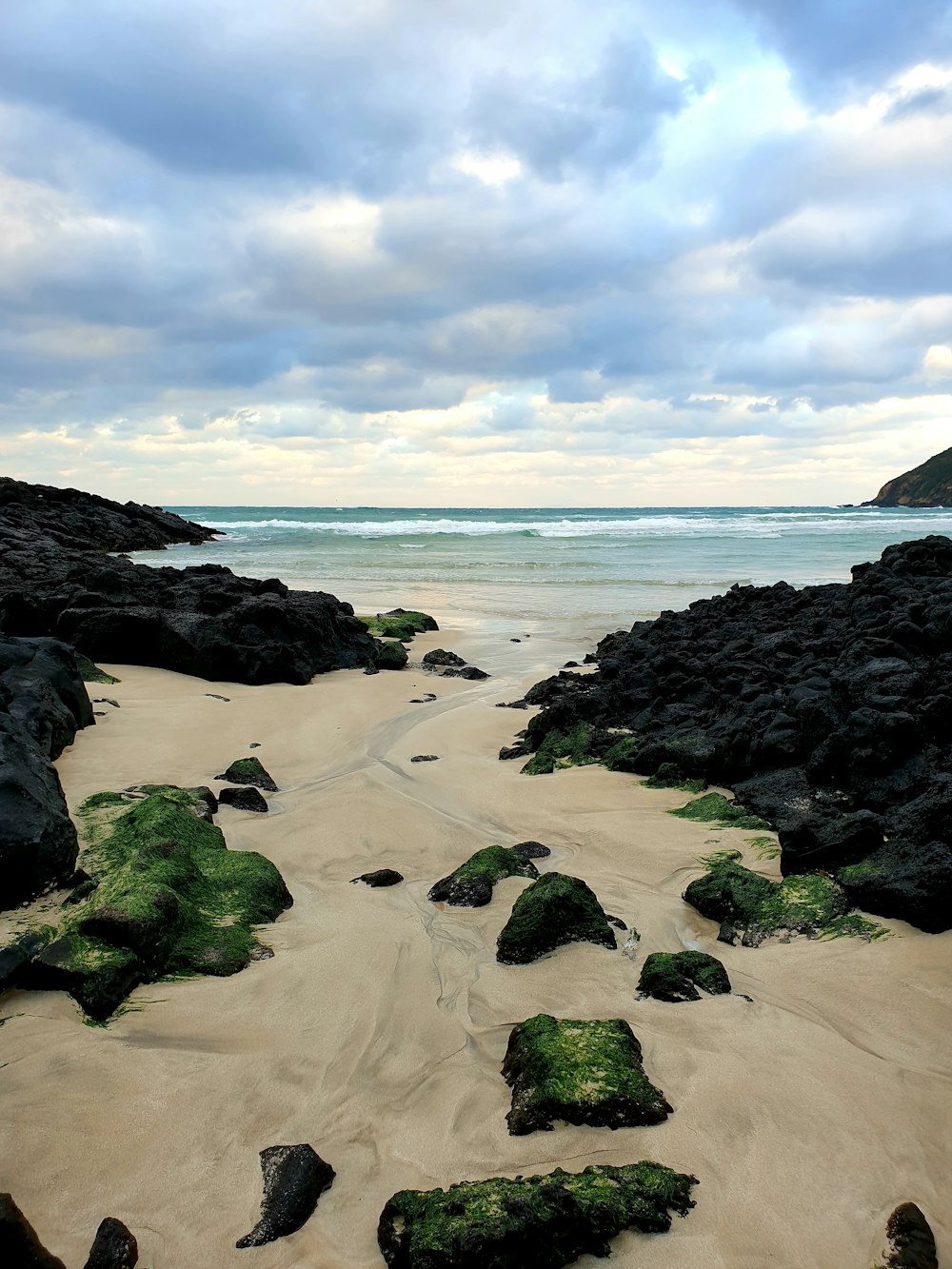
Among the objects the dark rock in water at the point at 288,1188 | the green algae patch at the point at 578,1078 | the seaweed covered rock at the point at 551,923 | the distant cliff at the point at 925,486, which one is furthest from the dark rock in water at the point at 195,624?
the distant cliff at the point at 925,486

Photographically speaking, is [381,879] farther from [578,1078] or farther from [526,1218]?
[526,1218]

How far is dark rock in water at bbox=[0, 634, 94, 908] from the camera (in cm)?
364

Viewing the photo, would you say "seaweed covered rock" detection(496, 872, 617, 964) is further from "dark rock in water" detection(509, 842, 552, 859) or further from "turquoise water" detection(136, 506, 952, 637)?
"turquoise water" detection(136, 506, 952, 637)

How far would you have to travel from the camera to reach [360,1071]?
2.88 m

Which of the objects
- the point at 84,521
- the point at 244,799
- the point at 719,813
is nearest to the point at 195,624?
the point at 244,799

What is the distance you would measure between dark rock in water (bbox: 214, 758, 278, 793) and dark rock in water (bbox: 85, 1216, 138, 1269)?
13.4 ft

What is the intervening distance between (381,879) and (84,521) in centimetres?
3688

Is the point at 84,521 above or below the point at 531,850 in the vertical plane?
above

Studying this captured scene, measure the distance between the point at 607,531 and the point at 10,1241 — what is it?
56.9 meters

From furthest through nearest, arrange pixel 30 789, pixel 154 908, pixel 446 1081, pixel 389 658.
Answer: pixel 389 658 → pixel 30 789 → pixel 154 908 → pixel 446 1081

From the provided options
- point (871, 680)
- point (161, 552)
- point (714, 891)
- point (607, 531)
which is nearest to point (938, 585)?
point (871, 680)

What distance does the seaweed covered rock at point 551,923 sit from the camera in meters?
3.64

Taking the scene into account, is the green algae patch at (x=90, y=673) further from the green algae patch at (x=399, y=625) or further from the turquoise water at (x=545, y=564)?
the turquoise water at (x=545, y=564)

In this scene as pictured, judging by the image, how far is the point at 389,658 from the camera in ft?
38.8
